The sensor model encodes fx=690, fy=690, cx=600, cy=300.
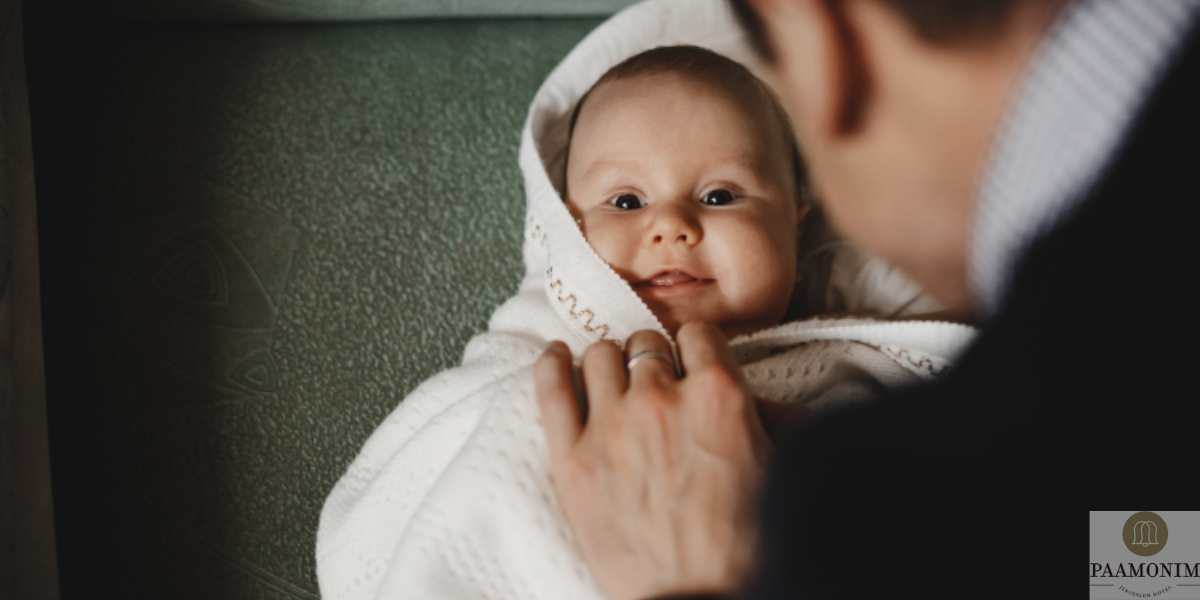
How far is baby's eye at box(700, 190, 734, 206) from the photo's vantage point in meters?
0.77

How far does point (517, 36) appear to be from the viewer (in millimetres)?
1076

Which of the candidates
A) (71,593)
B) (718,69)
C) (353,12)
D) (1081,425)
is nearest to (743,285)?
(718,69)

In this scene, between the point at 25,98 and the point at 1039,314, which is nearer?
the point at 1039,314

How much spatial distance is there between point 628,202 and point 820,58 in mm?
364

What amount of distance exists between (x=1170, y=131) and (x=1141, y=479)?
194mm

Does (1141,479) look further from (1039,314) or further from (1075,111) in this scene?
(1075,111)

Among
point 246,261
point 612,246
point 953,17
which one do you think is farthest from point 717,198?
point 246,261

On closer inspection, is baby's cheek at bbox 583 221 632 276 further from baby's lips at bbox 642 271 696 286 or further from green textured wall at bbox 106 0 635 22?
green textured wall at bbox 106 0 635 22

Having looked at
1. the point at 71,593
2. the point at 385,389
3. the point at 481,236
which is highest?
the point at 481,236

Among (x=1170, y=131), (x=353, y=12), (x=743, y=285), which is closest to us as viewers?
(x=1170, y=131)

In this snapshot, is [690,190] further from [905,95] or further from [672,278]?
[905,95]

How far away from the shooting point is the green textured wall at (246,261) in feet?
2.63

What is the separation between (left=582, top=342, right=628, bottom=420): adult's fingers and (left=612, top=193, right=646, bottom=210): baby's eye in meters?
0.23

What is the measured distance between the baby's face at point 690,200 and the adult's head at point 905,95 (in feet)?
0.68
